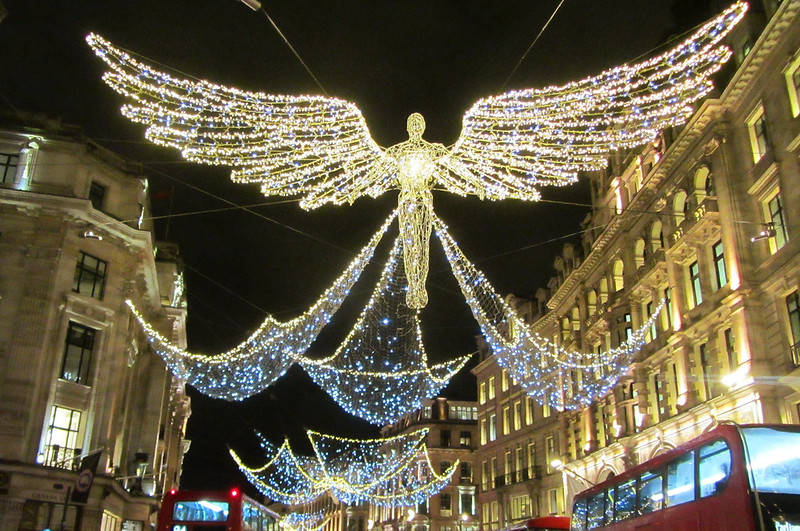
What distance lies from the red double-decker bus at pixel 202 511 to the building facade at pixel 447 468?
44730 millimetres

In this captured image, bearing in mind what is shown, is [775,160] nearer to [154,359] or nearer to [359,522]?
[154,359]

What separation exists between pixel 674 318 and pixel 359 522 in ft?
261

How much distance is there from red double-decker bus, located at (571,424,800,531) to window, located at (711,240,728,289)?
1434 cm

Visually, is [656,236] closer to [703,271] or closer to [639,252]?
→ [639,252]

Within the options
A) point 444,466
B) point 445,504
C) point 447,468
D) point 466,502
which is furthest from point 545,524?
point 444,466

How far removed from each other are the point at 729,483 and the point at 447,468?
208ft

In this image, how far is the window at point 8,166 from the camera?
2556cm

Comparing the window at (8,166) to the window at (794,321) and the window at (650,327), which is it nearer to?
the window at (650,327)

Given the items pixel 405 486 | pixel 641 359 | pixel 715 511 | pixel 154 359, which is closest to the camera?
pixel 715 511

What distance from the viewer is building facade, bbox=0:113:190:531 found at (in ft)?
75.0

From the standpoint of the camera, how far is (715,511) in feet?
35.4

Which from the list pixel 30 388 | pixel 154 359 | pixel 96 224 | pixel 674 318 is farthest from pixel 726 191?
pixel 154 359

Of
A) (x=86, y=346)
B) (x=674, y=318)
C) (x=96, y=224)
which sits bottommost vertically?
(x=86, y=346)

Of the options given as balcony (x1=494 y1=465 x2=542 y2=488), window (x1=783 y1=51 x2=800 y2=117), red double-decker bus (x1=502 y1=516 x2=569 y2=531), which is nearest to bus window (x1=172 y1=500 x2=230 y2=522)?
red double-decker bus (x1=502 y1=516 x2=569 y2=531)
